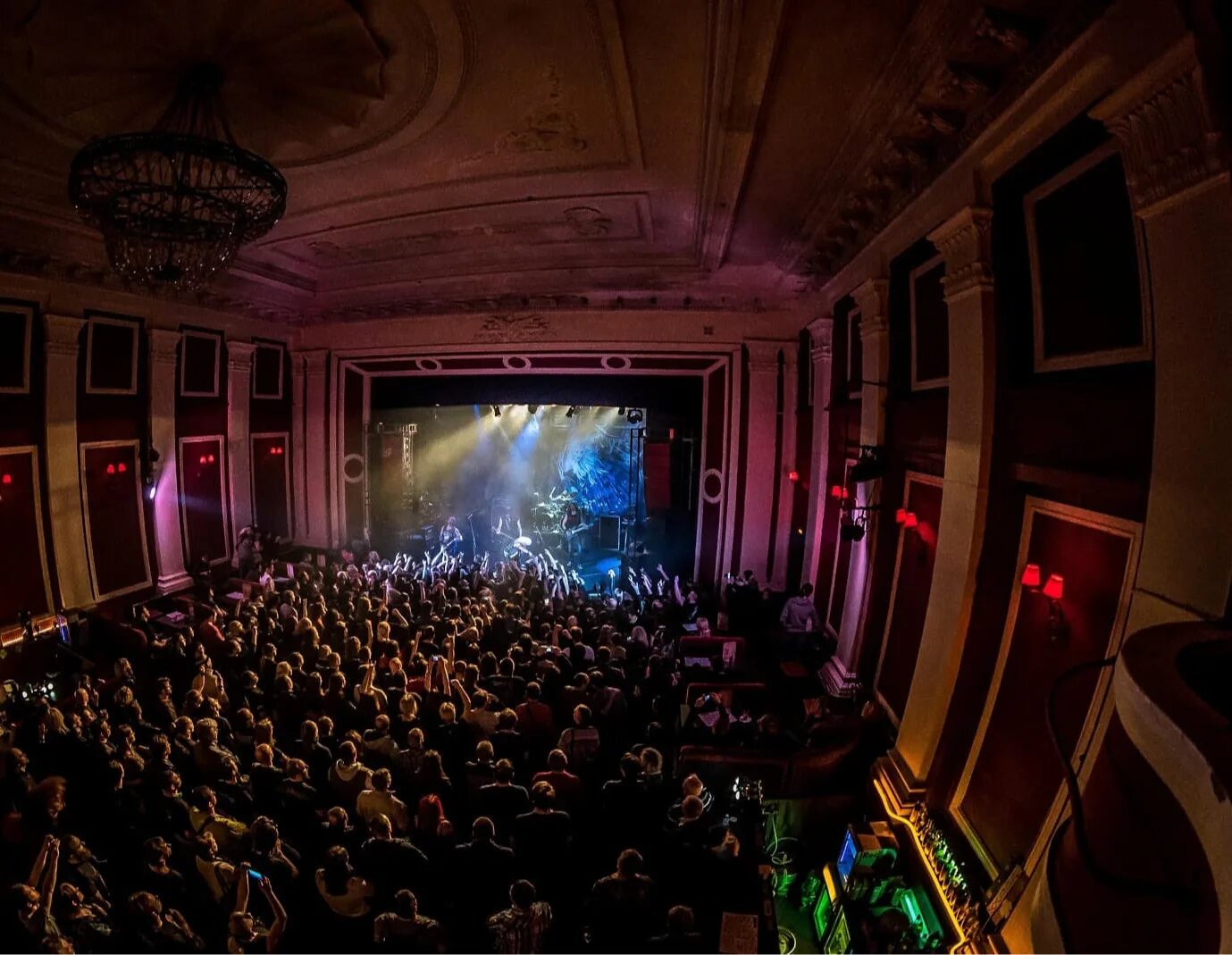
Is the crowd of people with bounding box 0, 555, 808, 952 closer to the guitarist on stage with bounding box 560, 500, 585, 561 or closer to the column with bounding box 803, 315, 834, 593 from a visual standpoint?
the column with bounding box 803, 315, 834, 593

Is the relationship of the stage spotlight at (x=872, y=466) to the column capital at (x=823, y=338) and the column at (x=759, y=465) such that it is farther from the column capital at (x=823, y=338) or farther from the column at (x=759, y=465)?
the column at (x=759, y=465)

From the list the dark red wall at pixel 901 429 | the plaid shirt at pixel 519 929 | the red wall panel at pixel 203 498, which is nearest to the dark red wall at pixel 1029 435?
the dark red wall at pixel 901 429

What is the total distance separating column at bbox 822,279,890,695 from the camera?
5.38m

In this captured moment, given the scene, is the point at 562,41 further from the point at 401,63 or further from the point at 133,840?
the point at 133,840

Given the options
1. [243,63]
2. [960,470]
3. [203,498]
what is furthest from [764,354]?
[203,498]

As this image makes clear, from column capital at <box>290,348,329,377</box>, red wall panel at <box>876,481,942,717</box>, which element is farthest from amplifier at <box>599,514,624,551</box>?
red wall panel at <box>876,481,942,717</box>

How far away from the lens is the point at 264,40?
3506 millimetres

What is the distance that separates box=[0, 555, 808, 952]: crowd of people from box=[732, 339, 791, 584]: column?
3838 mm

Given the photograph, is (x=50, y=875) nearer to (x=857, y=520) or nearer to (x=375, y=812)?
(x=375, y=812)

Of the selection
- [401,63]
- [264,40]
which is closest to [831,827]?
[401,63]

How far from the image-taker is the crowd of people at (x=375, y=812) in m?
3.05

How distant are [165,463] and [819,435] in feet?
32.7

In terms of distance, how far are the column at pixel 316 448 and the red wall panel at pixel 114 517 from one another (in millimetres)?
3096

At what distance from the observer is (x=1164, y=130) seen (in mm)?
2279
